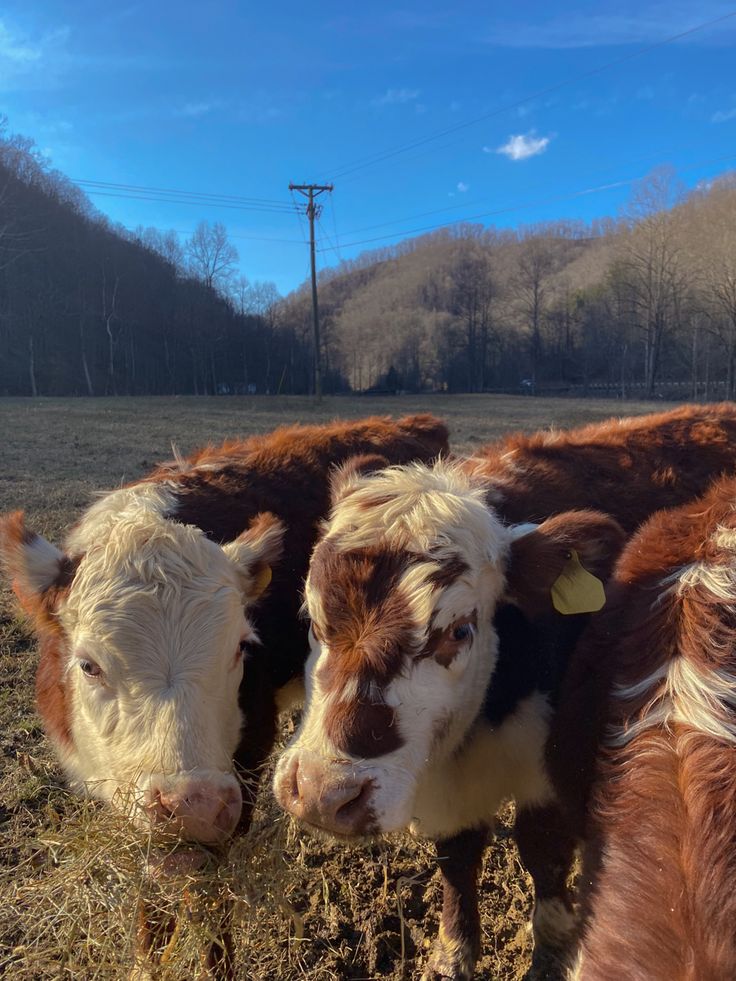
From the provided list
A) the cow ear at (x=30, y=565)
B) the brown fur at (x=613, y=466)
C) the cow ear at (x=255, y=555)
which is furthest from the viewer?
the brown fur at (x=613, y=466)

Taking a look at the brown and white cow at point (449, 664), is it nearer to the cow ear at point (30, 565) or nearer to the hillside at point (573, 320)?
the cow ear at point (30, 565)

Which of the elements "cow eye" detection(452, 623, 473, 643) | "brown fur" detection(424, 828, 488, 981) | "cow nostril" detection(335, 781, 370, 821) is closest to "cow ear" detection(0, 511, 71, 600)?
"cow nostril" detection(335, 781, 370, 821)

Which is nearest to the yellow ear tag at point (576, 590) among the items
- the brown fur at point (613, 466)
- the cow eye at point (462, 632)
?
the cow eye at point (462, 632)

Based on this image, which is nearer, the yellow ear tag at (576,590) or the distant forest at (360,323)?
the yellow ear tag at (576,590)

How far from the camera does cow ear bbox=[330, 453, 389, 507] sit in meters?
3.05

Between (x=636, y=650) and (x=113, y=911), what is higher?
(x=636, y=650)

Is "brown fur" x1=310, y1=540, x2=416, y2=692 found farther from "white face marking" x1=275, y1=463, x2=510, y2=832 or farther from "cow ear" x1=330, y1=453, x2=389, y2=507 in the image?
"cow ear" x1=330, y1=453, x2=389, y2=507

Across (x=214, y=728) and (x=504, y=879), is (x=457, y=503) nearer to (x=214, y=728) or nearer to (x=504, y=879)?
(x=214, y=728)

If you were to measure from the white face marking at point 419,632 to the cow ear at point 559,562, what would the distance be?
3.3 inches

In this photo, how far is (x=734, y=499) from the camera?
2.46m

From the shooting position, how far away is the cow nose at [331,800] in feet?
6.38

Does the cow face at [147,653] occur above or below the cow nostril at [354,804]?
above

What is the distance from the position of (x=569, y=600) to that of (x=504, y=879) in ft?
6.24

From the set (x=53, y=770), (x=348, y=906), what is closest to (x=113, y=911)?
(x=348, y=906)
